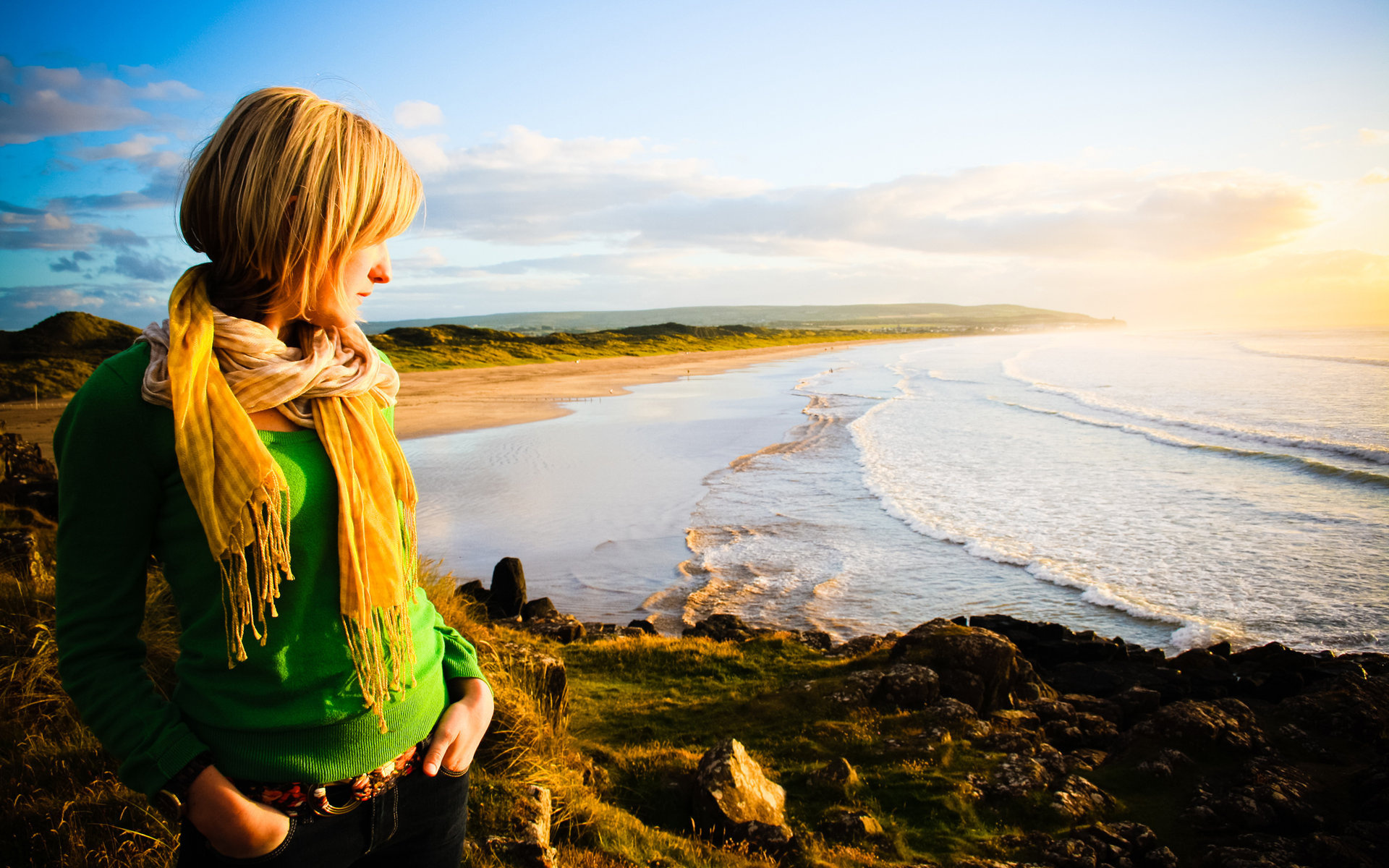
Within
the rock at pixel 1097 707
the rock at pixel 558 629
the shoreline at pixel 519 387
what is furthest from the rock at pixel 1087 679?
the shoreline at pixel 519 387

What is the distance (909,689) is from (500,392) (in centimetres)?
2619

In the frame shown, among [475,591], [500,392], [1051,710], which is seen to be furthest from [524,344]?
[1051,710]

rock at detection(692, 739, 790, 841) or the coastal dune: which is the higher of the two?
the coastal dune

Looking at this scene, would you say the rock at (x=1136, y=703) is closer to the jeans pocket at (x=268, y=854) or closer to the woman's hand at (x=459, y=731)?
the woman's hand at (x=459, y=731)

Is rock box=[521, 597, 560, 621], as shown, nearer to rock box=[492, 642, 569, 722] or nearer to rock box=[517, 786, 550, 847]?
rock box=[492, 642, 569, 722]

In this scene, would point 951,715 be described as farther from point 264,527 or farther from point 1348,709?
point 264,527

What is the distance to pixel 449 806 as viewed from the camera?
1.46 metres

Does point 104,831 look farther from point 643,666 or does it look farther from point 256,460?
point 643,666

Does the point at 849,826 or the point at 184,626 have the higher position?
the point at 184,626

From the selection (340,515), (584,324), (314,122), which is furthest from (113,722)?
(584,324)

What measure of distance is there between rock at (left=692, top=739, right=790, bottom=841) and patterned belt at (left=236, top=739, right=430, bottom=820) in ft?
9.11

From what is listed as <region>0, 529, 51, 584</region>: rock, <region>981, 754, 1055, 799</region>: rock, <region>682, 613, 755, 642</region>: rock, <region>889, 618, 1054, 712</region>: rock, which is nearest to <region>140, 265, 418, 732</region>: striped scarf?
<region>981, 754, 1055, 799</region>: rock

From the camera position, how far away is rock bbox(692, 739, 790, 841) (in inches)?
147

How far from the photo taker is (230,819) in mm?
1149
